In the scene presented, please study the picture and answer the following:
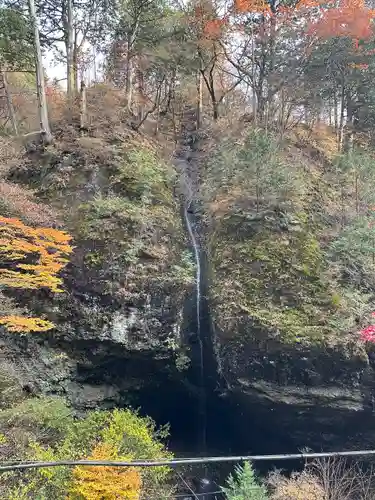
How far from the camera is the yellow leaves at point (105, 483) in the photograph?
721 cm

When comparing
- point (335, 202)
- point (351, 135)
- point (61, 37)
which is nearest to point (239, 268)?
point (335, 202)

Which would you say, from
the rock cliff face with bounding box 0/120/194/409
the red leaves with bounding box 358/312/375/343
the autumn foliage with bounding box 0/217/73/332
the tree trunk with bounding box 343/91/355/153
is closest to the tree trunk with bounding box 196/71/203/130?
the tree trunk with bounding box 343/91/355/153

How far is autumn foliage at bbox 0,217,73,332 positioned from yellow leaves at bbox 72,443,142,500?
3267 mm

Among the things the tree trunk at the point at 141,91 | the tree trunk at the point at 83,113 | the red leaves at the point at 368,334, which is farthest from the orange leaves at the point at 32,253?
the tree trunk at the point at 141,91

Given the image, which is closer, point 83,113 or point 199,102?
point 83,113

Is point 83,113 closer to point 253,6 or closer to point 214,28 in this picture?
point 214,28

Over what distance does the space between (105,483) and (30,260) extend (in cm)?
608

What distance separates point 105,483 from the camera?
288 inches

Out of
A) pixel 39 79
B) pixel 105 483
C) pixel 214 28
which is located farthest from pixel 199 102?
pixel 105 483

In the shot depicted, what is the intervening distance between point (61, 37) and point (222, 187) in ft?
33.6

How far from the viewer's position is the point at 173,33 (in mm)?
17625

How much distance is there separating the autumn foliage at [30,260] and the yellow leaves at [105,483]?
3.27m

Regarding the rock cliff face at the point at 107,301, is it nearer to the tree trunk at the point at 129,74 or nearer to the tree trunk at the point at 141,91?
the tree trunk at the point at 129,74

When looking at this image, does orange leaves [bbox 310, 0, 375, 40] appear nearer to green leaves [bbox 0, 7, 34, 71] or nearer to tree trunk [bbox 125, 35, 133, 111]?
tree trunk [bbox 125, 35, 133, 111]
